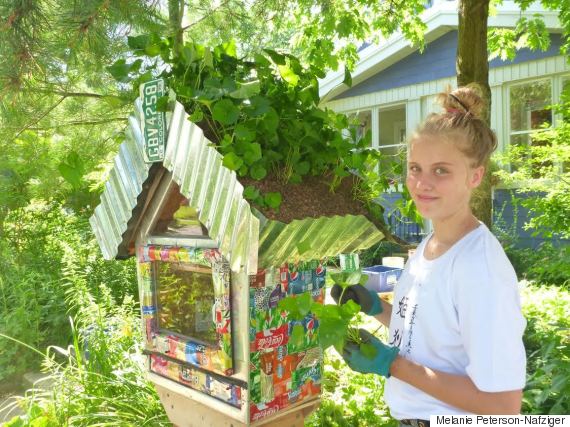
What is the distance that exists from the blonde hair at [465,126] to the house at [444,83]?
4.88 meters

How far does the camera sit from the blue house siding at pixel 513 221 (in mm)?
6935

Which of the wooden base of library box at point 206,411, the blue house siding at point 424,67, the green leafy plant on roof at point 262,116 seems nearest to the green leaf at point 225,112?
the green leafy plant on roof at point 262,116

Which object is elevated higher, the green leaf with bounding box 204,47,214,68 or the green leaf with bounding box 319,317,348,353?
the green leaf with bounding box 204,47,214,68

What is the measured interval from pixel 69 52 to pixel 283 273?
1737 millimetres

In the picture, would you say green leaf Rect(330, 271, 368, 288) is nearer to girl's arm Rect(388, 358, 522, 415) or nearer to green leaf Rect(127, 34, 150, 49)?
girl's arm Rect(388, 358, 522, 415)

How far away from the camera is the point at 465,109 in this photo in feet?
4.47

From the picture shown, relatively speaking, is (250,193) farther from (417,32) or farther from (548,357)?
(417,32)

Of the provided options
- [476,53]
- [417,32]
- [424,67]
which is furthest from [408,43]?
[476,53]

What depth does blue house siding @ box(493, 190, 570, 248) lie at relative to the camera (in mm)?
6935

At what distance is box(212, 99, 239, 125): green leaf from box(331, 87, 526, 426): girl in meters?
0.54

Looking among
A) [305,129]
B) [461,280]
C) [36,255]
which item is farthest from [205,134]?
[36,255]

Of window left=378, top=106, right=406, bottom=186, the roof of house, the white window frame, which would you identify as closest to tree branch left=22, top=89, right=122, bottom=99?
the roof of house

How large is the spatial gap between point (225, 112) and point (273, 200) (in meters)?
0.31

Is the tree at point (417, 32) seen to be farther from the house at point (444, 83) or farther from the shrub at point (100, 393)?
the shrub at point (100, 393)
